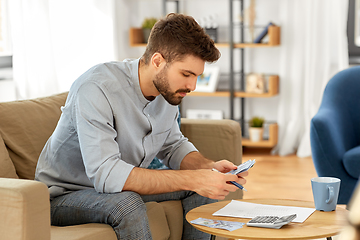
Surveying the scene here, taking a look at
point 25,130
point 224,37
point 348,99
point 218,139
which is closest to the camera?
point 25,130

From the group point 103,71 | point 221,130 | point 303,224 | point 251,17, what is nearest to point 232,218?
point 303,224

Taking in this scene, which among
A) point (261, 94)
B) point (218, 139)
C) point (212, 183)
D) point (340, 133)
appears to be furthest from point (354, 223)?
point (261, 94)

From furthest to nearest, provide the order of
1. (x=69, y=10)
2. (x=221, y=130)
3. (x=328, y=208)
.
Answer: (x=69, y=10) < (x=221, y=130) < (x=328, y=208)

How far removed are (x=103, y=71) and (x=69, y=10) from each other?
6.53 feet

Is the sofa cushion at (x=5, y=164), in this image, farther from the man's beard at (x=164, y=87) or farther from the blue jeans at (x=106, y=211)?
the man's beard at (x=164, y=87)

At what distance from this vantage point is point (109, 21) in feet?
12.3

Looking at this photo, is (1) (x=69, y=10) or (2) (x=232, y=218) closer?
(2) (x=232, y=218)

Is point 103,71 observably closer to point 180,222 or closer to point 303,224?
point 180,222

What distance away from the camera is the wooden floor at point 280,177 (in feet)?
9.86

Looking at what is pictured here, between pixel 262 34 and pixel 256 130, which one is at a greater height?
pixel 262 34

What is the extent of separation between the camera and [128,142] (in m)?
1.53

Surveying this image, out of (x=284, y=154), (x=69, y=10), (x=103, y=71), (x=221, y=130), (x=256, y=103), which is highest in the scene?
(x=69, y=10)

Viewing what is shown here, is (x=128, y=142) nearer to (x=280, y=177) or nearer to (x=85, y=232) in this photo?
(x=85, y=232)

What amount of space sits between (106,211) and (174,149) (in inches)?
20.3
